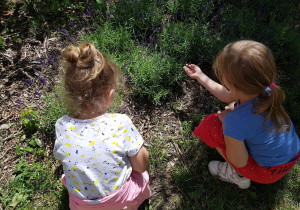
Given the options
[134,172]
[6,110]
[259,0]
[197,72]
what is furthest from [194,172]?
[259,0]

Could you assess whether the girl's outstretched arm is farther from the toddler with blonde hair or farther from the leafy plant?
the leafy plant

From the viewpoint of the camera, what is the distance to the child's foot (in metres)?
2.23

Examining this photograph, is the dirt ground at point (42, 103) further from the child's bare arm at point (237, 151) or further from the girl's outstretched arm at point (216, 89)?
the child's bare arm at point (237, 151)

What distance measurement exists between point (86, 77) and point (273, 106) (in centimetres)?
127

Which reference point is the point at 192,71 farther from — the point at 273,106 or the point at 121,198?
the point at 121,198

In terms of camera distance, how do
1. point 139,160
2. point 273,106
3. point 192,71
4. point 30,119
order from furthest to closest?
1. point 30,119
2. point 192,71
3. point 139,160
4. point 273,106

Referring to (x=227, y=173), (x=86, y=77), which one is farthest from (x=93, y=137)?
(x=227, y=173)

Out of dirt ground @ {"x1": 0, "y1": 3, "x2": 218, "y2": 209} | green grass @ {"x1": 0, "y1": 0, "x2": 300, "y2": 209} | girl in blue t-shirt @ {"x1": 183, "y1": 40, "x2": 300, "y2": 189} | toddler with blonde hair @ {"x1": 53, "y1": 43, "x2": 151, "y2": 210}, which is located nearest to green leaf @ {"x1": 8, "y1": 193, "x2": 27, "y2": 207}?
green grass @ {"x1": 0, "y1": 0, "x2": 300, "y2": 209}

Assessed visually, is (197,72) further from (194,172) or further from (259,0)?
(259,0)

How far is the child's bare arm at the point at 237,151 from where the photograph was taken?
1747mm

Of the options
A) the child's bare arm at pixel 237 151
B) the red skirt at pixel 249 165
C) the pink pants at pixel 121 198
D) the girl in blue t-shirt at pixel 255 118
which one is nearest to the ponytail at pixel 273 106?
the girl in blue t-shirt at pixel 255 118

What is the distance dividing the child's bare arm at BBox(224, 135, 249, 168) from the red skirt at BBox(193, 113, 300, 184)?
16 cm

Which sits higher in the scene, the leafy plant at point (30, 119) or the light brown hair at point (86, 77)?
the light brown hair at point (86, 77)

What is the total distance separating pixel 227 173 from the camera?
2.28m
